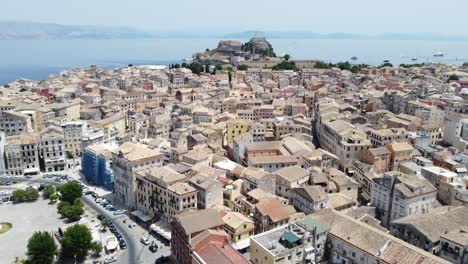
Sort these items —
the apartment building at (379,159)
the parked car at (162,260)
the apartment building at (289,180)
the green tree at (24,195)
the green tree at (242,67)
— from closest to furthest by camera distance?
1. the parked car at (162,260)
2. the apartment building at (289,180)
3. the apartment building at (379,159)
4. the green tree at (24,195)
5. the green tree at (242,67)

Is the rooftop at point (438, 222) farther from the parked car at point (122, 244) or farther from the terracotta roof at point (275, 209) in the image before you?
the parked car at point (122, 244)

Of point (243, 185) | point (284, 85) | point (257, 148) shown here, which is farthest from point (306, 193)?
point (284, 85)

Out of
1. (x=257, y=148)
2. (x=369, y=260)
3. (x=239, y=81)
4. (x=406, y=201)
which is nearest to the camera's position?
(x=369, y=260)

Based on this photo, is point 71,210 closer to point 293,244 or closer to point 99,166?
point 99,166

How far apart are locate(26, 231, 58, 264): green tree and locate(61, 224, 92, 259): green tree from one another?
1251 millimetres

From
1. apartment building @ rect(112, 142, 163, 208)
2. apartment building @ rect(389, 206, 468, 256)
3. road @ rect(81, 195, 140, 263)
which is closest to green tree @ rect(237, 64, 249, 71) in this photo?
apartment building @ rect(112, 142, 163, 208)

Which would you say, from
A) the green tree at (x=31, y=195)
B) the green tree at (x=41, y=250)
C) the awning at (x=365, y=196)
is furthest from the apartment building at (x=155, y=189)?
the awning at (x=365, y=196)

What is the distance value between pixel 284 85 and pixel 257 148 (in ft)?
180

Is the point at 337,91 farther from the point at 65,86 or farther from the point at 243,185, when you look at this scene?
the point at 65,86

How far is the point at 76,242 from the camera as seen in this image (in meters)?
40.3

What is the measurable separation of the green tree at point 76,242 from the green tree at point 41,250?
49.3 inches

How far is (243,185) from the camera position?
162 feet

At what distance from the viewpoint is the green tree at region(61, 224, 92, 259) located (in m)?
40.2

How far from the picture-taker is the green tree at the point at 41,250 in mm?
38844
